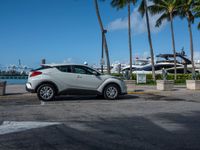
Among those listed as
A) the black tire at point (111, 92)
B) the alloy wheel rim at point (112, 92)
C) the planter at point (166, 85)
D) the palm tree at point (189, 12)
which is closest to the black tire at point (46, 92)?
the black tire at point (111, 92)

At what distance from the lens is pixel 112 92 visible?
12.4m

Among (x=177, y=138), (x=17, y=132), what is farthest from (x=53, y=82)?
(x=177, y=138)

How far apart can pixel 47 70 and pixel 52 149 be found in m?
7.16

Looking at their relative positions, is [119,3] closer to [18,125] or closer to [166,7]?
[166,7]

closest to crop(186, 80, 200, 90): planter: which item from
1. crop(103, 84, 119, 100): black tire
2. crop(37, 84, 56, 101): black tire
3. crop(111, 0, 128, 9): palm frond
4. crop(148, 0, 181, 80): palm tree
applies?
crop(103, 84, 119, 100): black tire

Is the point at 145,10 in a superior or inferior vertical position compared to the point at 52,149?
superior

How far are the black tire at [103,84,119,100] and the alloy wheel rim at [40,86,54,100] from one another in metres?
2.37

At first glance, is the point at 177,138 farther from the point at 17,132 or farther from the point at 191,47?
the point at 191,47

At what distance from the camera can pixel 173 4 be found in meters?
32.4

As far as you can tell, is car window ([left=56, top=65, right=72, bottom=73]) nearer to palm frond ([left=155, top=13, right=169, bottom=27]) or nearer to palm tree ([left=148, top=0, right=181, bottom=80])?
palm tree ([left=148, top=0, right=181, bottom=80])

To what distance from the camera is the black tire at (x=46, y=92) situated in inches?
457

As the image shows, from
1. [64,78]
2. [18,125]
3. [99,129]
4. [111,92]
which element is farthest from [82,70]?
[99,129]

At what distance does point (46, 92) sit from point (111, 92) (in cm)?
286

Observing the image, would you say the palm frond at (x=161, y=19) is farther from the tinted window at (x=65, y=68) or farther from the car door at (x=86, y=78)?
the tinted window at (x=65, y=68)
